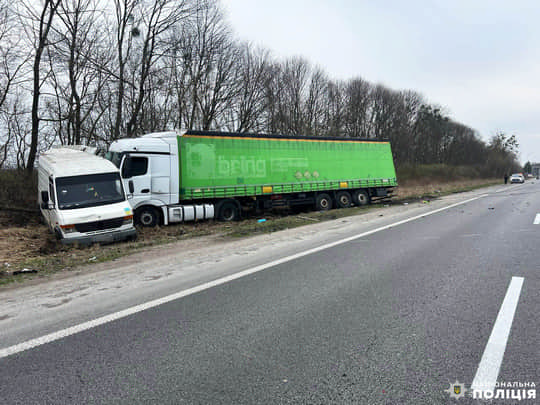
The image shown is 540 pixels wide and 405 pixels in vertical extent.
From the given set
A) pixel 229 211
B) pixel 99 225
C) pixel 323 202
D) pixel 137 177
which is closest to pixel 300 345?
pixel 99 225

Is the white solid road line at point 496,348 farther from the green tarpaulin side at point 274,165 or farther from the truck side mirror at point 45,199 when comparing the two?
the green tarpaulin side at point 274,165

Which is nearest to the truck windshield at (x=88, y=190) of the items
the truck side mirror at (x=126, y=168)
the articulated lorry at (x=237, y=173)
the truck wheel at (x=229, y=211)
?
the truck side mirror at (x=126, y=168)

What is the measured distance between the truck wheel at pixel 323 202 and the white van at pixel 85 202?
10.1 metres

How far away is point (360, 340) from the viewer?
Answer: 3576 millimetres

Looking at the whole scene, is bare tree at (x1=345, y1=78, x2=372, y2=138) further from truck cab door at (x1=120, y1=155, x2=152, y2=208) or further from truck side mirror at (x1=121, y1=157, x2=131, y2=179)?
truck side mirror at (x1=121, y1=157, x2=131, y2=179)

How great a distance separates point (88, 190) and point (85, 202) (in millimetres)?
470

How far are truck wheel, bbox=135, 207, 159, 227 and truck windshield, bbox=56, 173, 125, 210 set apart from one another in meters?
2.14

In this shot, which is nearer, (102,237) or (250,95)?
(102,237)

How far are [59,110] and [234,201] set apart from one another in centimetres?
1196

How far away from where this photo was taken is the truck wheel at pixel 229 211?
51.9 feet

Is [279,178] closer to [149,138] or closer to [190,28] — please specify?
[149,138]

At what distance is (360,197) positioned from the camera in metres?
20.8

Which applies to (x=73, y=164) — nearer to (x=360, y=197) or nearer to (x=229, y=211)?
(x=229, y=211)

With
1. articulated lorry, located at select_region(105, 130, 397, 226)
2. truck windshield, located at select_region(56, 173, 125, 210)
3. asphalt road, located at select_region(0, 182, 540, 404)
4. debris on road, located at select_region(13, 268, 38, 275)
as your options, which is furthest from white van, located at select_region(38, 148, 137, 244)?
asphalt road, located at select_region(0, 182, 540, 404)
